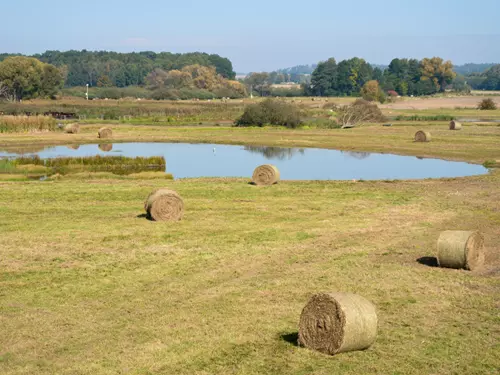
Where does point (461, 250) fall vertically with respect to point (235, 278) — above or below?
above

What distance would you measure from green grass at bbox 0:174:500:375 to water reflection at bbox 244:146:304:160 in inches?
947

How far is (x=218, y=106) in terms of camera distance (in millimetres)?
126062

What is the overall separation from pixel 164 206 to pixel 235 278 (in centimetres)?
838

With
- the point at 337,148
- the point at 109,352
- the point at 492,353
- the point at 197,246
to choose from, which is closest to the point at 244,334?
the point at 109,352

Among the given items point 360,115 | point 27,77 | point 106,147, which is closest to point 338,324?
point 106,147

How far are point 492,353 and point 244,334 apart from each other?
14.9ft

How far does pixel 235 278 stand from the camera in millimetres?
19797

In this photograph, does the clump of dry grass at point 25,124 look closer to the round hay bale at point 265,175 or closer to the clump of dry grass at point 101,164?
the clump of dry grass at point 101,164

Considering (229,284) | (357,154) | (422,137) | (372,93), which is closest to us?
(229,284)

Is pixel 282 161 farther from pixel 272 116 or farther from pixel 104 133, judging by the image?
pixel 272 116

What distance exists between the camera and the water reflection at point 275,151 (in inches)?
2268

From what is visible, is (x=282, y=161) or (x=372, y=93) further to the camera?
(x=372, y=93)

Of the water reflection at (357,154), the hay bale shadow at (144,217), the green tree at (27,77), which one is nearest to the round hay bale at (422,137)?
the water reflection at (357,154)

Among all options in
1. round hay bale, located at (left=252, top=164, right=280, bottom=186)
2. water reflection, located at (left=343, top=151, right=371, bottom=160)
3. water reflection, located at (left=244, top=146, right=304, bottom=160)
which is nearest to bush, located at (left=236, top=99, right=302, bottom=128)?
water reflection, located at (left=244, top=146, right=304, bottom=160)
